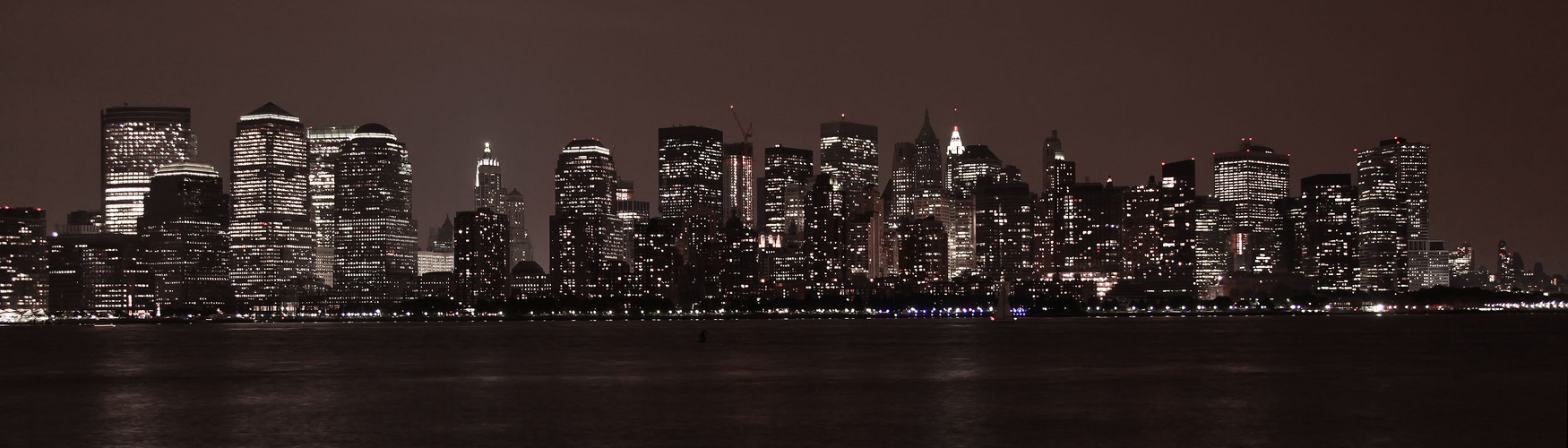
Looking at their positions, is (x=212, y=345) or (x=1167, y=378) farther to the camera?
(x=212, y=345)

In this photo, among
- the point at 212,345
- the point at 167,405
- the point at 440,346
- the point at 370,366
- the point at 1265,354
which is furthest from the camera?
the point at 212,345

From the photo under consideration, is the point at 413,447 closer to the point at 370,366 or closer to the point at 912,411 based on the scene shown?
the point at 912,411

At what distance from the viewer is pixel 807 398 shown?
6525 cm

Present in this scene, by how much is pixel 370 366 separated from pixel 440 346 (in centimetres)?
3988

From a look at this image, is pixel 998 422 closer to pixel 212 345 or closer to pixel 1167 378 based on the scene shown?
pixel 1167 378

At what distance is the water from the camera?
50.1 metres

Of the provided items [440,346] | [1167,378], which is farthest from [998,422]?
[440,346]

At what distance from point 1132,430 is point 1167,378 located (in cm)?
2810

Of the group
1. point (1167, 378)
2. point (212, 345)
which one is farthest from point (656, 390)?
point (212, 345)

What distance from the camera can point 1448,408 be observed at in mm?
59281

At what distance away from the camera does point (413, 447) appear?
4709cm

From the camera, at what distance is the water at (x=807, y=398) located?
5012 cm

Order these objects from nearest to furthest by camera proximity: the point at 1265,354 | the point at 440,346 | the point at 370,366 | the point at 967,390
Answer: the point at 967,390, the point at 370,366, the point at 1265,354, the point at 440,346

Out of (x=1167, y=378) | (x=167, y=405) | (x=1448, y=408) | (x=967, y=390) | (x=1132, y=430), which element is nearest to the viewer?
(x=1132, y=430)
